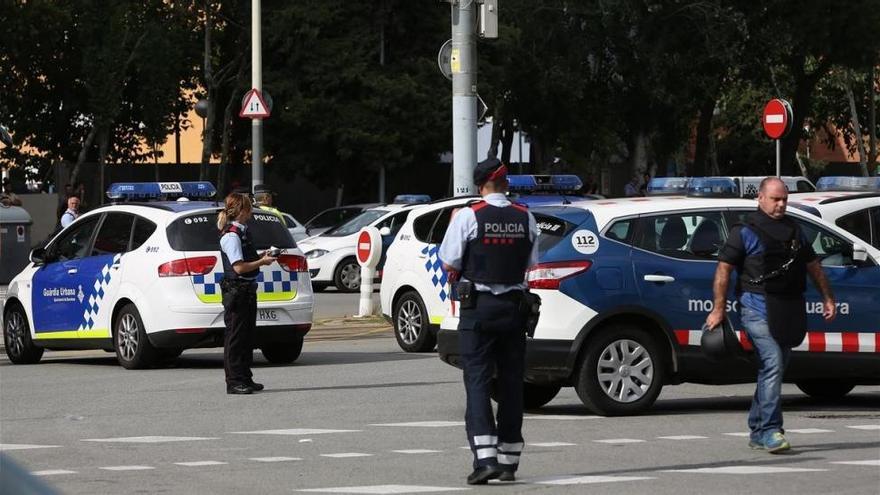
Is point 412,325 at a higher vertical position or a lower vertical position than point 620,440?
higher

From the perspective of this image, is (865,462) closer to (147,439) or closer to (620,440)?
(620,440)

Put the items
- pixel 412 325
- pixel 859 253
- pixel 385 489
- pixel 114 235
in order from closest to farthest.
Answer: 1. pixel 385 489
2. pixel 859 253
3. pixel 114 235
4. pixel 412 325

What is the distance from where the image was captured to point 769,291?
10484 millimetres

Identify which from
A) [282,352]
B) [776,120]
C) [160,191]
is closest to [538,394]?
[282,352]

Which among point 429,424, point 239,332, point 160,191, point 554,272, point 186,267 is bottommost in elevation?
point 429,424

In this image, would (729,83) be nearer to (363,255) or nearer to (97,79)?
(97,79)

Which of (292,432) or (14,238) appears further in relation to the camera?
(14,238)

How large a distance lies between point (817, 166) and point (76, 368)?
6049cm

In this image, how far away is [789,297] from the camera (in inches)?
412

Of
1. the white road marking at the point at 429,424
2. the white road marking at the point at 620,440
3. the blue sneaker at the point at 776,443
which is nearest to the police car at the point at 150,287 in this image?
the white road marking at the point at 429,424

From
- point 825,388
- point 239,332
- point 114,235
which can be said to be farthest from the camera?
point 114,235

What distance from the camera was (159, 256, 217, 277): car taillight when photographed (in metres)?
16.1

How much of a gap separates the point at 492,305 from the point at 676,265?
3.48 metres

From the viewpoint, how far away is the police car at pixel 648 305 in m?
12.2
